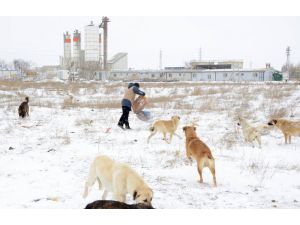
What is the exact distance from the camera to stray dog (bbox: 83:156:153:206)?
405 centimetres

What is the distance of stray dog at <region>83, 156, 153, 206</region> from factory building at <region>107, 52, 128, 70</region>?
73.8 meters

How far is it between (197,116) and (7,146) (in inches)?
340

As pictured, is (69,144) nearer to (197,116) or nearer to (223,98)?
(197,116)

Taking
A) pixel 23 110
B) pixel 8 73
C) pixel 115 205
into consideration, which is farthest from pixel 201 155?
pixel 8 73

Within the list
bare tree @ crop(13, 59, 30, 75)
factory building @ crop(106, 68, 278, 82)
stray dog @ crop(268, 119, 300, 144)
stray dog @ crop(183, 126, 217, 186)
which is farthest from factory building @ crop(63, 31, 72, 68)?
stray dog @ crop(183, 126, 217, 186)

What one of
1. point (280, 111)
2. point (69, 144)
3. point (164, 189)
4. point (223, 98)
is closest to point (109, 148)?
point (69, 144)

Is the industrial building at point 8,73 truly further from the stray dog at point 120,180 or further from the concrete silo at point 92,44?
the stray dog at point 120,180

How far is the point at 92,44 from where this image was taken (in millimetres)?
75312

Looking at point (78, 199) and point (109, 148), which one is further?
point (109, 148)

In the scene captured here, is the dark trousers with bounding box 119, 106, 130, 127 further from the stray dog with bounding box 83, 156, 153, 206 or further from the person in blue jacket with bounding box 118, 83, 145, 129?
the stray dog with bounding box 83, 156, 153, 206

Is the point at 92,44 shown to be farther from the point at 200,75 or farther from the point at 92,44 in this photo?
the point at 200,75

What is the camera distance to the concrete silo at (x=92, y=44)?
242 feet

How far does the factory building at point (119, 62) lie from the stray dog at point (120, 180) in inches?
2906

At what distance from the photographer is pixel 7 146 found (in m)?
8.83
